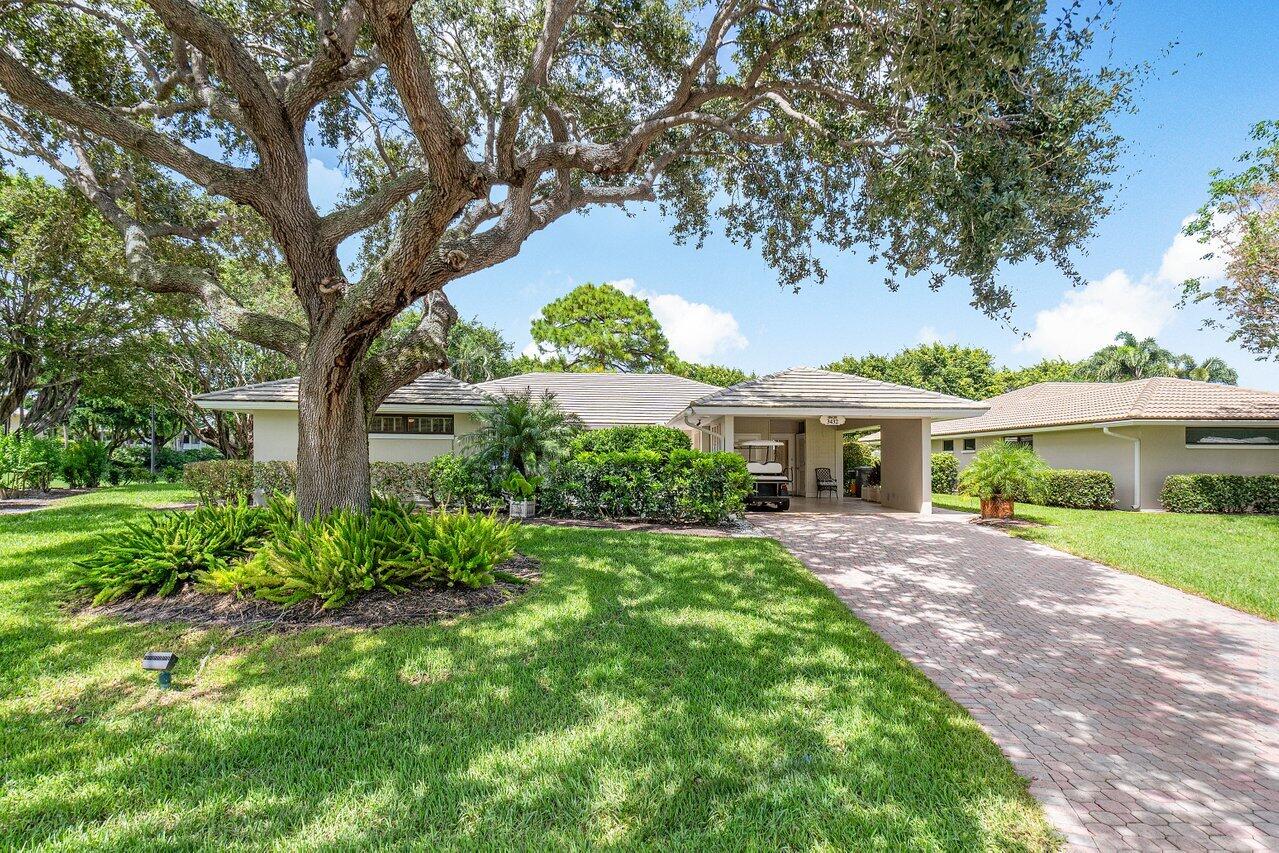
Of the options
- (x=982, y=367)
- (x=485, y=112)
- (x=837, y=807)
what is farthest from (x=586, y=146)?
(x=982, y=367)

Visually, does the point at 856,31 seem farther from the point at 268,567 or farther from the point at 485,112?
the point at 268,567

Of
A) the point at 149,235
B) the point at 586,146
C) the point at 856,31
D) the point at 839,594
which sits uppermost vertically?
the point at 856,31

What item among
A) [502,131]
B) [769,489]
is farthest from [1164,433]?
[502,131]

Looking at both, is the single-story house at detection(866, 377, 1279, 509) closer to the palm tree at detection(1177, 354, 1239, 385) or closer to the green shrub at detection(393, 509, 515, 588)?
the green shrub at detection(393, 509, 515, 588)

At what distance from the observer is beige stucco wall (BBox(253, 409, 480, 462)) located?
14250mm

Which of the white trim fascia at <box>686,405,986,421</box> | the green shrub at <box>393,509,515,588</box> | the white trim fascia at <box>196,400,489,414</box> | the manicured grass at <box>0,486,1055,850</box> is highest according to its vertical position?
the white trim fascia at <box>196,400,489,414</box>

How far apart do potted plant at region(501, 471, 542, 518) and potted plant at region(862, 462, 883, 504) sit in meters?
12.2

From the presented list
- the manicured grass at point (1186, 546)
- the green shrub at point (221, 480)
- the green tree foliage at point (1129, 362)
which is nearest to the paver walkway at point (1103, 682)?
the manicured grass at point (1186, 546)

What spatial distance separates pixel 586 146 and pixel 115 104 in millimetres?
8493

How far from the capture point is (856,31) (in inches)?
265

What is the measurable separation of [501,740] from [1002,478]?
1284 centimetres

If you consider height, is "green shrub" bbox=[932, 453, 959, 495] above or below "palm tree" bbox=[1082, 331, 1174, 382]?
below

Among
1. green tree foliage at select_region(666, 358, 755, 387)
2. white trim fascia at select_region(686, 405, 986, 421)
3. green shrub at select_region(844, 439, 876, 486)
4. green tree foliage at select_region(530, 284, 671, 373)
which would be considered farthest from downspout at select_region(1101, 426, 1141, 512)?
green tree foliage at select_region(666, 358, 755, 387)

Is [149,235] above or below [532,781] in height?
above
